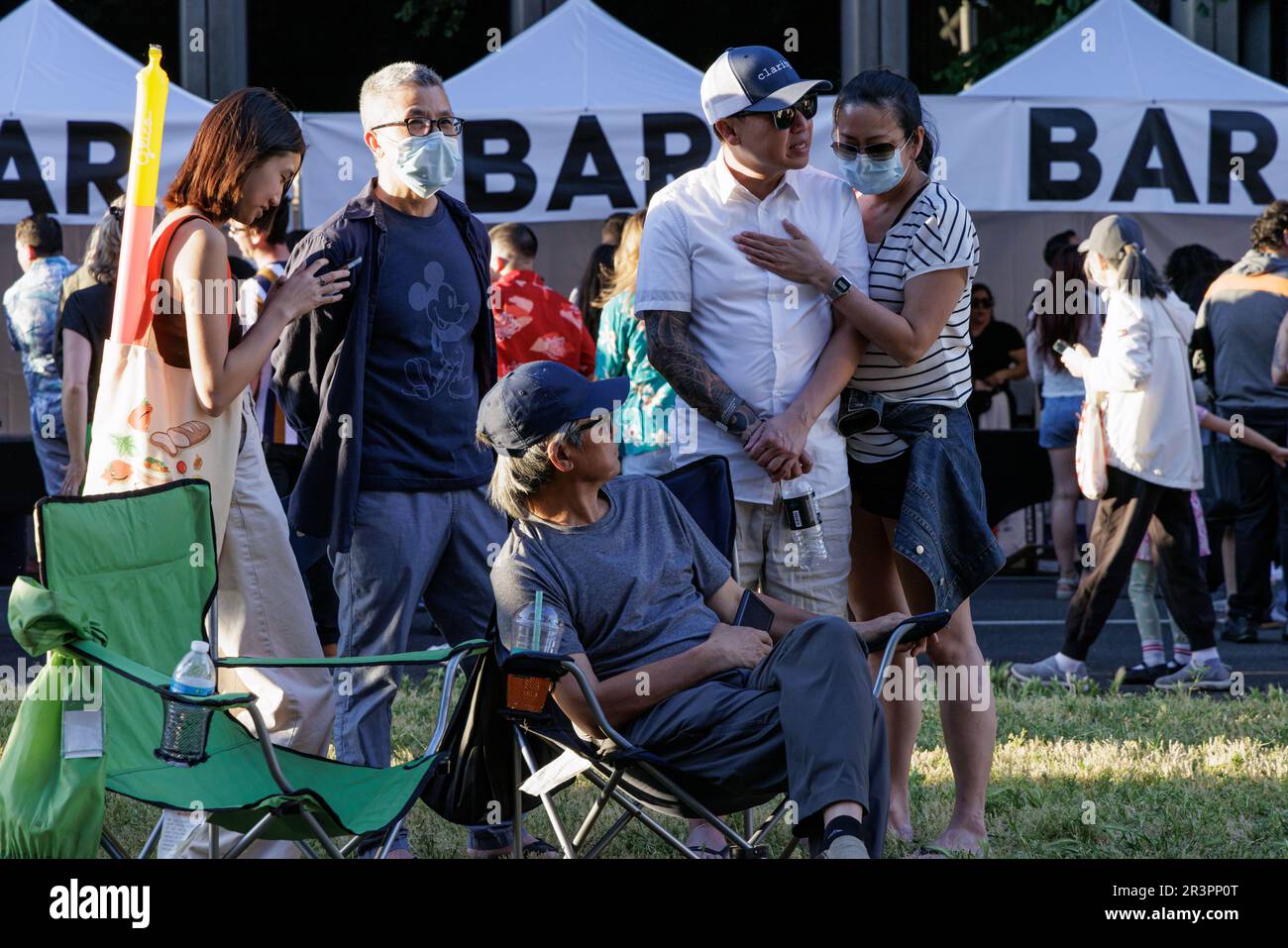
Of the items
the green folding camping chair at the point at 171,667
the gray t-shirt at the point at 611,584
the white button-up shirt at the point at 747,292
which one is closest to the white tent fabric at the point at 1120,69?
the white button-up shirt at the point at 747,292

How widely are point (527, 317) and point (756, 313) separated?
334 centimetres

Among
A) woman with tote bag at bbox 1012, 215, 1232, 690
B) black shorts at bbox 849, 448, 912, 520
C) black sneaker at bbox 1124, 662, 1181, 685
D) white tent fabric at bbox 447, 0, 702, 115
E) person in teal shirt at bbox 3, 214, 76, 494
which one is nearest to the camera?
black shorts at bbox 849, 448, 912, 520

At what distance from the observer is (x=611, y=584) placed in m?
3.82

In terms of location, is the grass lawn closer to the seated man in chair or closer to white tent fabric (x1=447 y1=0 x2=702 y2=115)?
the seated man in chair

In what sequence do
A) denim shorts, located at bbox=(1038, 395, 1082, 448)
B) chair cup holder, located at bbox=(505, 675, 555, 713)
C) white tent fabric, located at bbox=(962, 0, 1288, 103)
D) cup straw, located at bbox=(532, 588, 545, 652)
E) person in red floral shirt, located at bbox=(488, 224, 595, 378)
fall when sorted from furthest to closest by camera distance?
white tent fabric, located at bbox=(962, 0, 1288, 103) < denim shorts, located at bbox=(1038, 395, 1082, 448) < person in red floral shirt, located at bbox=(488, 224, 595, 378) < cup straw, located at bbox=(532, 588, 545, 652) < chair cup holder, located at bbox=(505, 675, 555, 713)

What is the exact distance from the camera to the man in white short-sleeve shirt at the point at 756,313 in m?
4.12

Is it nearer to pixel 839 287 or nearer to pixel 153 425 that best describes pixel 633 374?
pixel 839 287

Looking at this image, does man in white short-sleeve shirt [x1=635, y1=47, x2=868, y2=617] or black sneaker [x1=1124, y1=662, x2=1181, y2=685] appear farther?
black sneaker [x1=1124, y1=662, x2=1181, y2=685]

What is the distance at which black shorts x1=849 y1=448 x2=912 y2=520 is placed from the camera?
4301 mm

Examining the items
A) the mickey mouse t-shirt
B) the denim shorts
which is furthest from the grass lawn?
the denim shorts

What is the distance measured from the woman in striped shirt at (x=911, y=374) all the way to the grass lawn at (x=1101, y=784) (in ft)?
1.27

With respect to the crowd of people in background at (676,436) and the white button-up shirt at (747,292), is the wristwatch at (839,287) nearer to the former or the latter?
the crowd of people in background at (676,436)

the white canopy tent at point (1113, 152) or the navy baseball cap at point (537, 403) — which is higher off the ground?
the white canopy tent at point (1113, 152)

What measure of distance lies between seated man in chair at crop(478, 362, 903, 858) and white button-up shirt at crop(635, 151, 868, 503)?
403 millimetres
